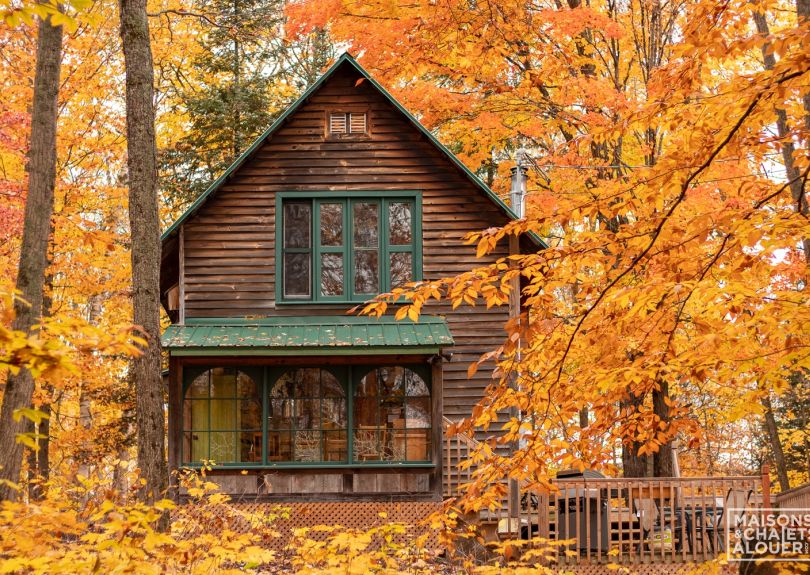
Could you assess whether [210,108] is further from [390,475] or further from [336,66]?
[390,475]

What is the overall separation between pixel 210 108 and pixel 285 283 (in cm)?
955

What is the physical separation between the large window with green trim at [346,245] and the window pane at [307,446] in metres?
2.38

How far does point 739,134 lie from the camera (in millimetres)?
5949

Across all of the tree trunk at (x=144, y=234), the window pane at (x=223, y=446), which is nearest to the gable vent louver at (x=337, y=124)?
the tree trunk at (x=144, y=234)

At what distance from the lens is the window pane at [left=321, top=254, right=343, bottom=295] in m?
15.5

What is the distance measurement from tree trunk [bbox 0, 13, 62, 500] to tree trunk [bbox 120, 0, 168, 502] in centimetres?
94

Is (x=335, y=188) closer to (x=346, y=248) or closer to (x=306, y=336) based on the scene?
(x=346, y=248)

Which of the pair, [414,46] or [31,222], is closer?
[31,222]

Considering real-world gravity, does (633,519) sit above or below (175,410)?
below

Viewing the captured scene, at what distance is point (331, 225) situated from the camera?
1568 cm

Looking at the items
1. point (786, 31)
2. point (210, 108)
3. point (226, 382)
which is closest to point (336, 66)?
point (226, 382)

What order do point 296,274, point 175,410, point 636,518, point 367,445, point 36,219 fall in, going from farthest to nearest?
point 296,274, point 367,445, point 175,410, point 636,518, point 36,219

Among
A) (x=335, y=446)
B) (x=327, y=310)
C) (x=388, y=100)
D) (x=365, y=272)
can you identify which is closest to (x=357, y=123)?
(x=388, y=100)

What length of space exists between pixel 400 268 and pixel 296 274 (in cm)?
186
